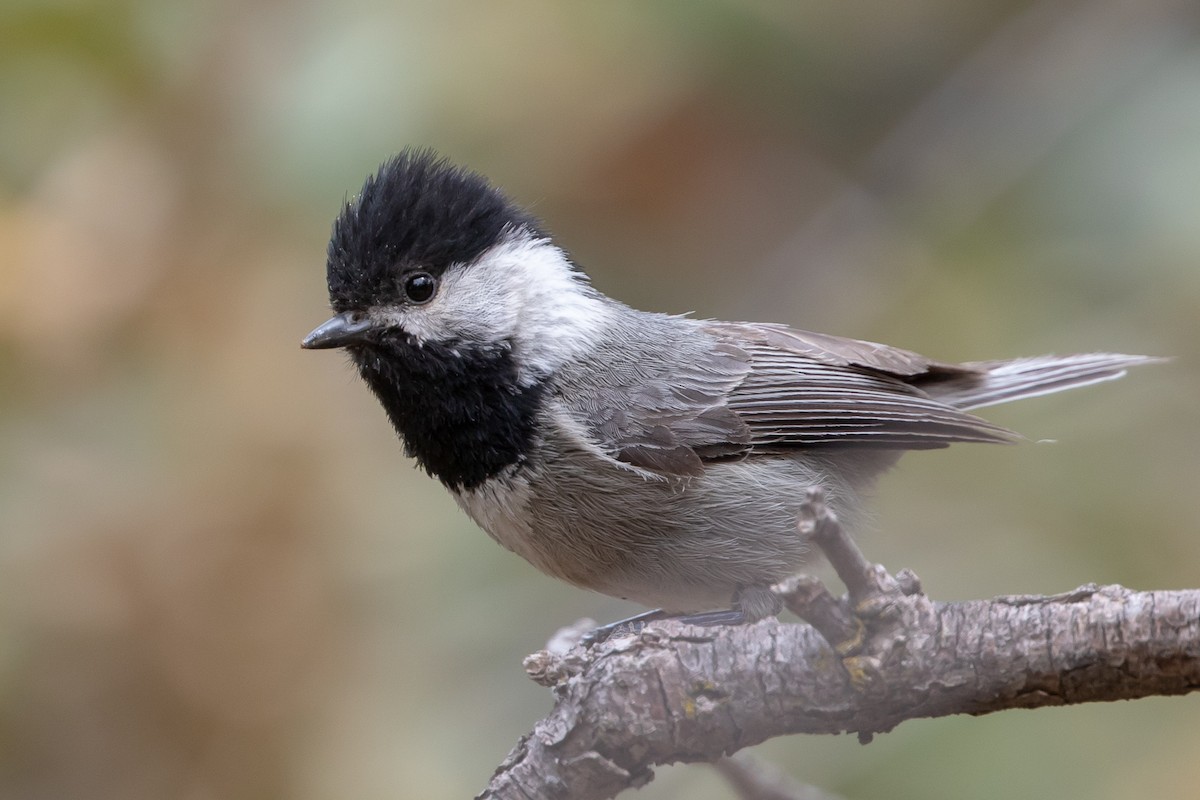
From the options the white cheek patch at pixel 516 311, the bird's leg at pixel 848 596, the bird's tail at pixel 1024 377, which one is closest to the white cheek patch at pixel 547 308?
the white cheek patch at pixel 516 311

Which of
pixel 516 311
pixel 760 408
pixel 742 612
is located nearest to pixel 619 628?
pixel 742 612

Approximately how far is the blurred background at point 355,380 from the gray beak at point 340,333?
325 millimetres

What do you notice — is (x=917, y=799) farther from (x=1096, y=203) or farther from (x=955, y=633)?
(x=1096, y=203)

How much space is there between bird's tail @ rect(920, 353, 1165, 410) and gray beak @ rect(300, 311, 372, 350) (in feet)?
5.91

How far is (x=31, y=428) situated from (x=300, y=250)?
0.95 m

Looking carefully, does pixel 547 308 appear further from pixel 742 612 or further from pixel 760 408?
pixel 742 612

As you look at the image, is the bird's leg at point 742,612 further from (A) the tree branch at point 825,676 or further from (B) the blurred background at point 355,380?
(A) the tree branch at point 825,676

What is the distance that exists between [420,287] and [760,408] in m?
1.03

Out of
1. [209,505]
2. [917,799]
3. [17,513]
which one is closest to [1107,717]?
[917,799]

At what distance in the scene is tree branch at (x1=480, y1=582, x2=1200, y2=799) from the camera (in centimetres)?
205

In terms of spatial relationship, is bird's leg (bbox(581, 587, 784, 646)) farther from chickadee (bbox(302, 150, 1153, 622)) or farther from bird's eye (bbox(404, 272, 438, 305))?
bird's eye (bbox(404, 272, 438, 305))

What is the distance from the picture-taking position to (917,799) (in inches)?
117

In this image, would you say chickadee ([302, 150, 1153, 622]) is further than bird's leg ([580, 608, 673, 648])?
Yes

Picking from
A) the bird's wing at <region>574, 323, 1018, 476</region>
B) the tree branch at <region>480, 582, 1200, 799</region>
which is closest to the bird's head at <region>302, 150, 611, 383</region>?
the bird's wing at <region>574, 323, 1018, 476</region>
